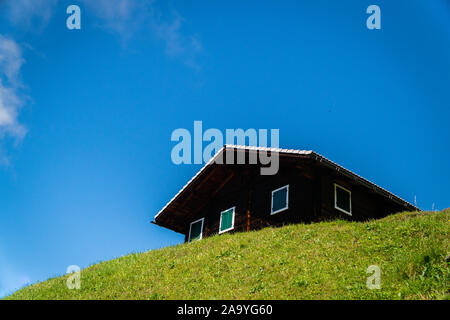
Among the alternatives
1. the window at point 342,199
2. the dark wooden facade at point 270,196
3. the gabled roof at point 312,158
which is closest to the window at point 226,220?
the dark wooden facade at point 270,196

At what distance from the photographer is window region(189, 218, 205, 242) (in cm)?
2548

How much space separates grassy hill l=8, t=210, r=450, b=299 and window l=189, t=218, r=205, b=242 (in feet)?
19.6

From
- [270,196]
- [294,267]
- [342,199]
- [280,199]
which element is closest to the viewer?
[294,267]

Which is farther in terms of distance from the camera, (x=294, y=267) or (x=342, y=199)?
(x=342, y=199)

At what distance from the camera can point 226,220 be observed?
77.3 feet

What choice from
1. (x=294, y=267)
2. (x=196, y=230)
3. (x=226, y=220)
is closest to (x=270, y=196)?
(x=226, y=220)

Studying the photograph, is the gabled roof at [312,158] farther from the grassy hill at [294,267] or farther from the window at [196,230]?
the grassy hill at [294,267]

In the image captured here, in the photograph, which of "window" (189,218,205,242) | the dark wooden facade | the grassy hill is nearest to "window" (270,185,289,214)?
the dark wooden facade

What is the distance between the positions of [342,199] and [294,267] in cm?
880

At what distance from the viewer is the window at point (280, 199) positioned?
2056 cm

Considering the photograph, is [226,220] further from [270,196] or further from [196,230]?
[270,196]

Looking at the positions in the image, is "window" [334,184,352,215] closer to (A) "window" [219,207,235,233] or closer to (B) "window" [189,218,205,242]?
(A) "window" [219,207,235,233]

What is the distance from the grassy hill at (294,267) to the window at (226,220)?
143 inches

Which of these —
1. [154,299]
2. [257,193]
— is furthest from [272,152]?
[154,299]
